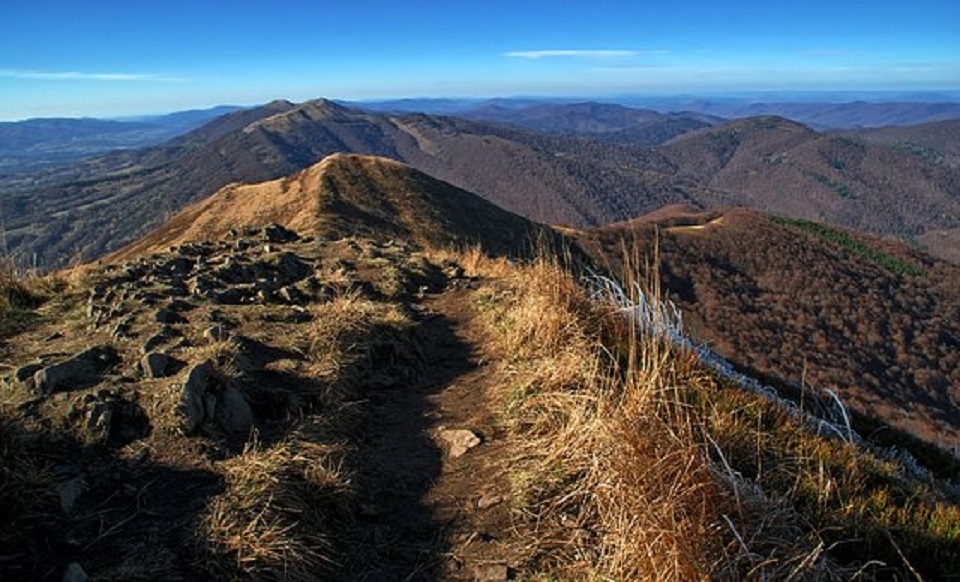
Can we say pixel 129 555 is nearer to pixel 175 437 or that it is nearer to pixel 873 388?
pixel 175 437

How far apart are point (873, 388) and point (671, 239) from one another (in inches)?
1388

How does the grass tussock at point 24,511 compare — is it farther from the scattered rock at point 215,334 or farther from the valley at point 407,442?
the scattered rock at point 215,334

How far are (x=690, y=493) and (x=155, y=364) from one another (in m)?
4.39

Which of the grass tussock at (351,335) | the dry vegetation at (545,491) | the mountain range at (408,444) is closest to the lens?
the dry vegetation at (545,491)

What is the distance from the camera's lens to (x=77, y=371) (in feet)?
17.0

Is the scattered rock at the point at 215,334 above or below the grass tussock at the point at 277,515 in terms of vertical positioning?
above

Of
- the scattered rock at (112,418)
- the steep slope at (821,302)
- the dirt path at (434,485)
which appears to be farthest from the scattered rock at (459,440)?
the steep slope at (821,302)

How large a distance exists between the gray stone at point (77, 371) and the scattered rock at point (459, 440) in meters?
2.91

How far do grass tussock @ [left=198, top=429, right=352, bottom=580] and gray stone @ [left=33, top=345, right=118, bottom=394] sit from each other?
5.86 feet

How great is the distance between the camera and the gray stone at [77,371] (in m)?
4.91

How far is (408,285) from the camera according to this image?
10.2 metres

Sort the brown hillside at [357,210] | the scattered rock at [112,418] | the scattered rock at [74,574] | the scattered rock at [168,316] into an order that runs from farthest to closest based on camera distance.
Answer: the brown hillside at [357,210] → the scattered rock at [168,316] → the scattered rock at [112,418] → the scattered rock at [74,574]

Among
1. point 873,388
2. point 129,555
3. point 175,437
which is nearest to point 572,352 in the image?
point 175,437

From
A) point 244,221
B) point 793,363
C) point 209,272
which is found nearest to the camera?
point 209,272
